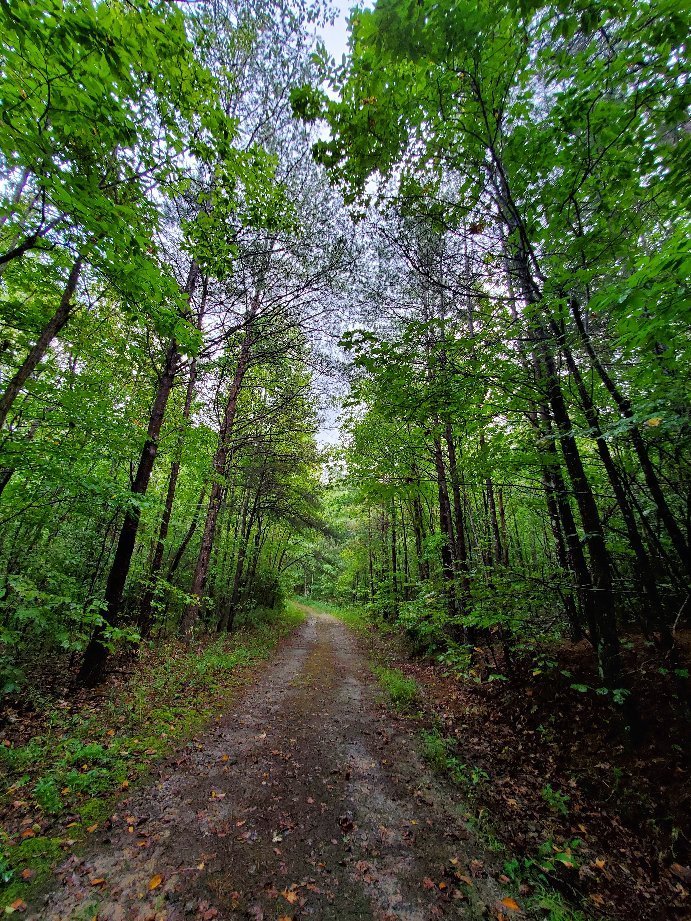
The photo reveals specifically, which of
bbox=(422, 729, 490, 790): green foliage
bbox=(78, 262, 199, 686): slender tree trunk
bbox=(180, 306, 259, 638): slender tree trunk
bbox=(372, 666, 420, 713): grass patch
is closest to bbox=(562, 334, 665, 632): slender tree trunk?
bbox=(422, 729, 490, 790): green foliage

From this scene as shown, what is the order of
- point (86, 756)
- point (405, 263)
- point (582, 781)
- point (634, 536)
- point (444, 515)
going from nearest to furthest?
1. point (634, 536)
2. point (582, 781)
3. point (86, 756)
4. point (405, 263)
5. point (444, 515)

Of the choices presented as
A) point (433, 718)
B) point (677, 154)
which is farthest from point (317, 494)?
point (677, 154)

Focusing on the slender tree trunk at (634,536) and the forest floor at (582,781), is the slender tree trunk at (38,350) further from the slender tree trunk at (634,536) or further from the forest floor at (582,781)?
the forest floor at (582,781)

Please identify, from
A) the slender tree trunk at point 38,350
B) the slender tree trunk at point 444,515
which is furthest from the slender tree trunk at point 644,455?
the slender tree trunk at point 38,350

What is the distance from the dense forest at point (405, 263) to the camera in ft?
10.8

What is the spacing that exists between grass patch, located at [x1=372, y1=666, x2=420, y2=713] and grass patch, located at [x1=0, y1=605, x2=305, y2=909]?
3.74 metres

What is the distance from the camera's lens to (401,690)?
313 inches

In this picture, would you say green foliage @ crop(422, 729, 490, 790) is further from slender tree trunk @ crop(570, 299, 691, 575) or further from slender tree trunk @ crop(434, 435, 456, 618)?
slender tree trunk @ crop(434, 435, 456, 618)

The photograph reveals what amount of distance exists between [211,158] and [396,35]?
311cm

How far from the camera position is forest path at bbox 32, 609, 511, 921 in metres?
2.83

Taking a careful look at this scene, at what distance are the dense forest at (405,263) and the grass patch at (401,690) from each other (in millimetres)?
1343

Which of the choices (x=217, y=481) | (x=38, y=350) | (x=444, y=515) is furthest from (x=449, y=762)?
(x=38, y=350)

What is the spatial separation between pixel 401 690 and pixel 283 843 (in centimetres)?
506

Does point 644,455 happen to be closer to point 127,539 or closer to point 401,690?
point 401,690
